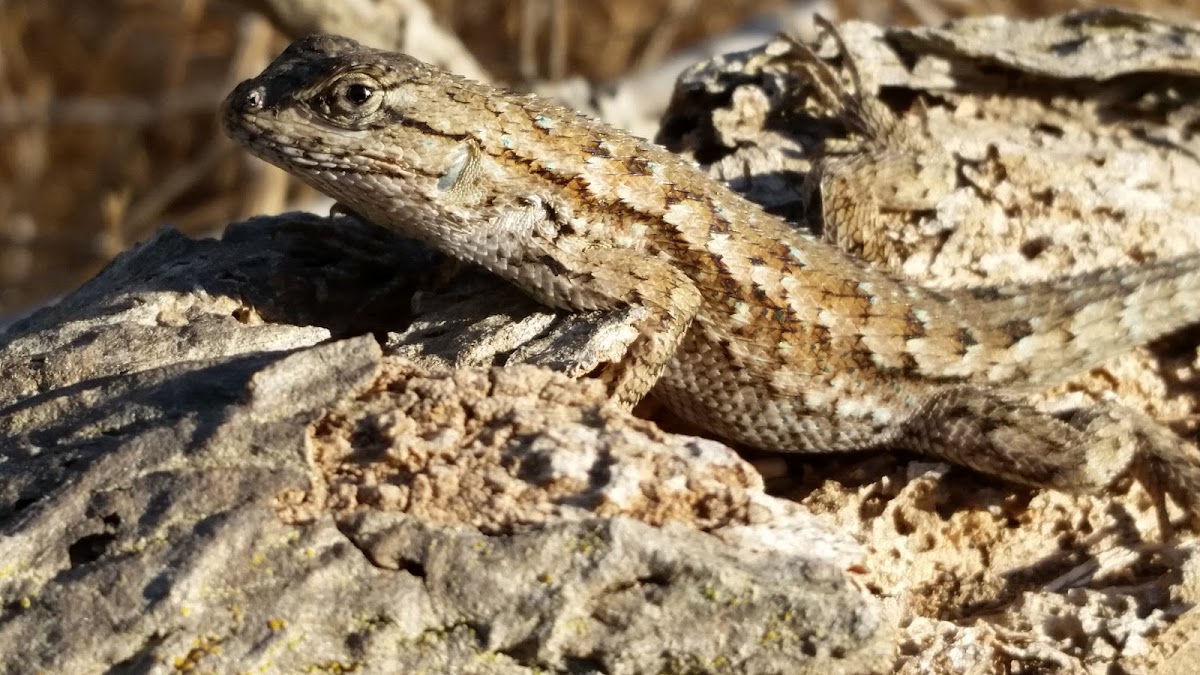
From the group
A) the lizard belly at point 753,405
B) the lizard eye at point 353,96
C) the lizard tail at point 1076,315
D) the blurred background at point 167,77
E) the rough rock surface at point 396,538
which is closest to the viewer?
the rough rock surface at point 396,538

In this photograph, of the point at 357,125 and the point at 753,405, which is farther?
the point at 753,405

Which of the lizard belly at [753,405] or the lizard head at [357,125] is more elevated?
the lizard head at [357,125]

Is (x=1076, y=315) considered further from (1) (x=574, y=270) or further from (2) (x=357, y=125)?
(2) (x=357, y=125)

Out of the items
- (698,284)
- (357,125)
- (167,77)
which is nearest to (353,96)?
(357,125)

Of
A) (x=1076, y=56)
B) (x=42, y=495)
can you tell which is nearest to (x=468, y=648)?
(x=42, y=495)

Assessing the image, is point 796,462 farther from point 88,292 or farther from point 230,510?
point 88,292

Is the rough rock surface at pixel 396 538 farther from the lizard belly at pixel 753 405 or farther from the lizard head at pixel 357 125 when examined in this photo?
the lizard belly at pixel 753 405

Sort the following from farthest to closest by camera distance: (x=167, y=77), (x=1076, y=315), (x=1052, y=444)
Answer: (x=167, y=77) → (x=1076, y=315) → (x=1052, y=444)

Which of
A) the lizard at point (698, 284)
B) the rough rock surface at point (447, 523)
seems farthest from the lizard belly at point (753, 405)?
the rough rock surface at point (447, 523)
